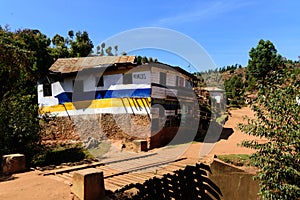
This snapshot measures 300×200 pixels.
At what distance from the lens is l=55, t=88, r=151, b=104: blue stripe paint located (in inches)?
564

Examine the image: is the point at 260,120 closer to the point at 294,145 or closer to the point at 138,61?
the point at 294,145

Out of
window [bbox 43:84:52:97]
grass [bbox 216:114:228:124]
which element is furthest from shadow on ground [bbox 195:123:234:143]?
window [bbox 43:84:52:97]

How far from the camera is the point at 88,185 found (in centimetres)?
563

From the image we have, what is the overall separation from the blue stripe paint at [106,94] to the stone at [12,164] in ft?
24.4

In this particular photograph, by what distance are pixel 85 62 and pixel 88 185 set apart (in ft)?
41.6

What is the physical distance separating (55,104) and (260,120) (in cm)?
1576

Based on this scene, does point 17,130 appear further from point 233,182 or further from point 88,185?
point 233,182

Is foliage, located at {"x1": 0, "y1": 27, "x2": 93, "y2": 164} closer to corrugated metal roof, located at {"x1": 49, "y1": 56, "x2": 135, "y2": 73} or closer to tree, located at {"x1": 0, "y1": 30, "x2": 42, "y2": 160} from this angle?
tree, located at {"x1": 0, "y1": 30, "x2": 42, "y2": 160}

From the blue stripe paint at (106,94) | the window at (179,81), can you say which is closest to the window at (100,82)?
the blue stripe paint at (106,94)

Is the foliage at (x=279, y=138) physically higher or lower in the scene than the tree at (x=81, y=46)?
lower

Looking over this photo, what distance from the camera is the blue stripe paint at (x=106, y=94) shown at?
14320mm

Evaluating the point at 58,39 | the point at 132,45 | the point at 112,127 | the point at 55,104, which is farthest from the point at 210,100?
the point at 58,39

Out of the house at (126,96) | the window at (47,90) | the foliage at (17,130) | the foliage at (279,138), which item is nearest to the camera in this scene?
the foliage at (279,138)

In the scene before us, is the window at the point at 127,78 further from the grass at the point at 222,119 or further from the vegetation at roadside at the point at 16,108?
the grass at the point at 222,119
